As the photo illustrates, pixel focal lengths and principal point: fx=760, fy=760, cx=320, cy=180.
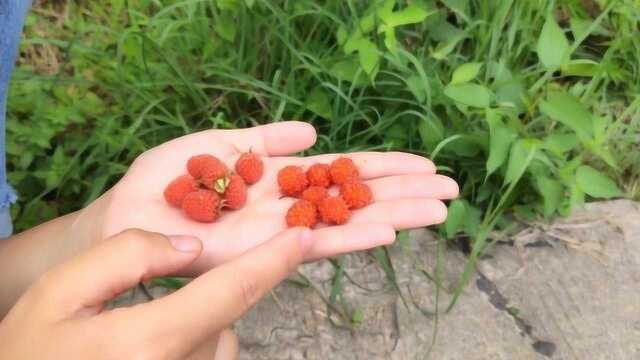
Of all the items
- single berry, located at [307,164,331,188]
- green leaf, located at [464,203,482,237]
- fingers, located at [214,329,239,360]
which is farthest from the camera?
green leaf, located at [464,203,482,237]

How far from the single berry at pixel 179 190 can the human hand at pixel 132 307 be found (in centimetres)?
26

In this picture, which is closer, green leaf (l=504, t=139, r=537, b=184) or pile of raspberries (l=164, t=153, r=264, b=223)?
pile of raspberries (l=164, t=153, r=264, b=223)

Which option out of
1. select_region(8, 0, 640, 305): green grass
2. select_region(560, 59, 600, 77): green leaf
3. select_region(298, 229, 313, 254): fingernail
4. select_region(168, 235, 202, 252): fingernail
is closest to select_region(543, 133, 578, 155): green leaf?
select_region(8, 0, 640, 305): green grass

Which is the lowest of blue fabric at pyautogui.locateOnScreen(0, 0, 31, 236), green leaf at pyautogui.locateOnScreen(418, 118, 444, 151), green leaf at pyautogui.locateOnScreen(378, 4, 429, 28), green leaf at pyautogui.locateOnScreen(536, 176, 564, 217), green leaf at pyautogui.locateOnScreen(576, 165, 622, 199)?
green leaf at pyautogui.locateOnScreen(536, 176, 564, 217)

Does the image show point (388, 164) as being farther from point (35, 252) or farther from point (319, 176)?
point (35, 252)

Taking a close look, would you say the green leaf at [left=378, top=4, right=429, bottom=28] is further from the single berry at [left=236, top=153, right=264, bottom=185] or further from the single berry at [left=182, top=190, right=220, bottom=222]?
the single berry at [left=182, top=190, right=220, bottom=222]

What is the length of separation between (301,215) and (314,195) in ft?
0.27

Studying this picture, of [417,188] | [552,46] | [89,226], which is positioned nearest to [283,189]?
[417,188]

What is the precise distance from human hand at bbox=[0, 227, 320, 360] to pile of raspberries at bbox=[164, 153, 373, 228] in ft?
0.76

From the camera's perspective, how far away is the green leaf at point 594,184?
5.64 ft

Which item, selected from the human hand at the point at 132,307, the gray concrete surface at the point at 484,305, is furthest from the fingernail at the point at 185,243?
the gray concrete surface at the point at 484,305

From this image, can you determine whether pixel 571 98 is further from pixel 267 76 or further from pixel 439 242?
pixel 267 76

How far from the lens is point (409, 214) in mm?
1400

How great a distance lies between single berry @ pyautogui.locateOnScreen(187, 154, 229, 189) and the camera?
4.81 ft
